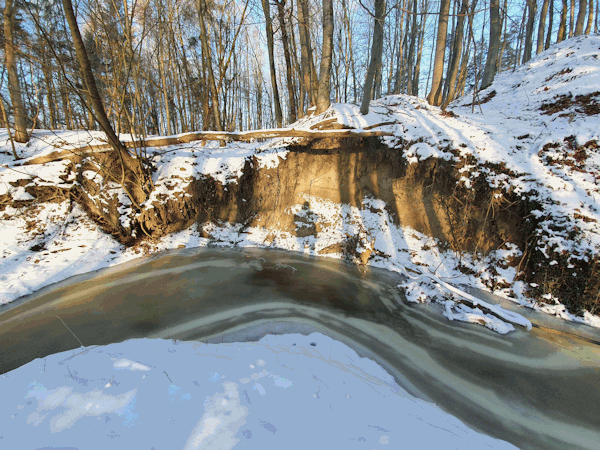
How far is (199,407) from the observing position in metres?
1.66

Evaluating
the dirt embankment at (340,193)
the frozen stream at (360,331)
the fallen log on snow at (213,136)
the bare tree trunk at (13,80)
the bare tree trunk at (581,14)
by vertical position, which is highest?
the bare tree trunk at (581,14)

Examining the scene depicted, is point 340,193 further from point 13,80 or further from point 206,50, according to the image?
point 13,80

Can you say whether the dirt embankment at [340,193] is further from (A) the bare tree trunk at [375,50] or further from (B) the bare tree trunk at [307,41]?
(B) the bare tree trunk at [307,41]

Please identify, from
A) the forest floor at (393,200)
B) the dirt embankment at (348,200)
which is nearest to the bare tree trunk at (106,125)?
the forest floor at (393,200)

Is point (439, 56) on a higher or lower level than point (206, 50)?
higher

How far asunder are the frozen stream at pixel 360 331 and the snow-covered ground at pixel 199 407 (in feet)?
4.01

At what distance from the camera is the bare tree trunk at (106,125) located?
18.6 ft

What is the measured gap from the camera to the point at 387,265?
6.52m

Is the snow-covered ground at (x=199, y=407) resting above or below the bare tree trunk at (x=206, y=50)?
below

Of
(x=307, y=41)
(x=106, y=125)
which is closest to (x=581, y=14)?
(x=307, y=41)

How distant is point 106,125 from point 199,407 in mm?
7280

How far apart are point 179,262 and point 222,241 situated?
152cm

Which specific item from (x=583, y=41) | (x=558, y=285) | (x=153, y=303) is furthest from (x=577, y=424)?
(x=583, y=41)

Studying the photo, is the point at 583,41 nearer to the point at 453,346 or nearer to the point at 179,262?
the point at 453,346
